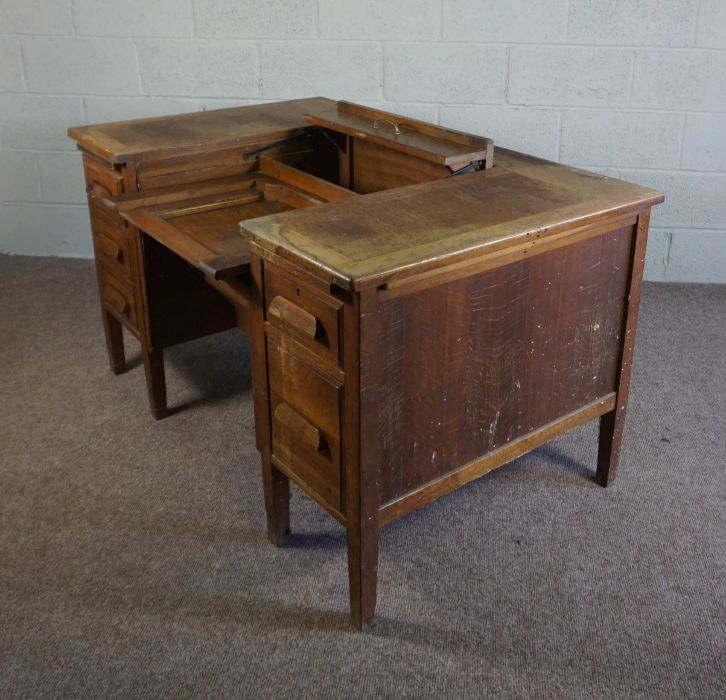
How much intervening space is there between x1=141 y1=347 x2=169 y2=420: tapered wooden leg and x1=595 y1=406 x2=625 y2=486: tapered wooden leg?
3.82 ft

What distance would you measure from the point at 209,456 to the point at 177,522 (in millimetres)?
284

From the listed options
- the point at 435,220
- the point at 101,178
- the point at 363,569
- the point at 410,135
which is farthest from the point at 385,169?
the point at 363,569

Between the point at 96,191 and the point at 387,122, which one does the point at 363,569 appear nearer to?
the point at 387,122

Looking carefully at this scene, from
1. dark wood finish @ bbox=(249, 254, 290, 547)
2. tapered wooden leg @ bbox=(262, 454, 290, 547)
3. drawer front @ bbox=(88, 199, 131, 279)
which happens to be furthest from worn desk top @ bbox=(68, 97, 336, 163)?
tapered wooden leg @ bbox=(262, 454, 290, 547)

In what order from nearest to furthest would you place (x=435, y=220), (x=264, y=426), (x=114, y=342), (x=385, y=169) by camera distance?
(x=435, y=220), (x=264, y=426), (x=385, y=169), (x=114, y=342)

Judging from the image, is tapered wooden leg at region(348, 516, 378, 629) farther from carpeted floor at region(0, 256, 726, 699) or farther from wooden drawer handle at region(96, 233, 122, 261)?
wooden drawer handle at region(96, 233, 122, 261)

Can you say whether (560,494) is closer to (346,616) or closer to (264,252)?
(346,616)

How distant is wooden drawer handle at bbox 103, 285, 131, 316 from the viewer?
257 centimetres

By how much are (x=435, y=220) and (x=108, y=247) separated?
1.13m

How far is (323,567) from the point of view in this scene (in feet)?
6.55

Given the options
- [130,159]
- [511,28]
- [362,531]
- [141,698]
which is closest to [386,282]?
[362,531]

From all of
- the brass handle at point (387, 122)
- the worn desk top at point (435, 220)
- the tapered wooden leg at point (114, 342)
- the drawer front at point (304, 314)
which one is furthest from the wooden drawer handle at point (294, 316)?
the tapered wooden leg at point (114, 342)

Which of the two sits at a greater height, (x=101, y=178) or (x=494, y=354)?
(x=101, y=178)

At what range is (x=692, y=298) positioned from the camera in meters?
3.36
